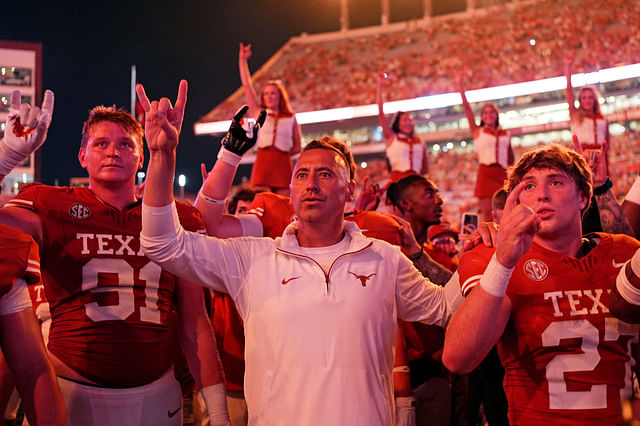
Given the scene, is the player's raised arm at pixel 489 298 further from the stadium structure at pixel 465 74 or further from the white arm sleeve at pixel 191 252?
the stadium structure at pixel 465 74

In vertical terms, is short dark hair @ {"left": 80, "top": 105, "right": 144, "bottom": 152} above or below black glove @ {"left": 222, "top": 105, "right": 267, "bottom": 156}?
above

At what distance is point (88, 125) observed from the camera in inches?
118

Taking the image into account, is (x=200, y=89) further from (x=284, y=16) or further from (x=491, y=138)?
(x=491, y=138)

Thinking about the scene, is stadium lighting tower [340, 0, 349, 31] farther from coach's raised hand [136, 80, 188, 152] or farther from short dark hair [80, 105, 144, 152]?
coach's raised hand [136, 80, 188, 152]

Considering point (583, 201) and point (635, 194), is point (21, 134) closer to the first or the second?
point (583, 201)

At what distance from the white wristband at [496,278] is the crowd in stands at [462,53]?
14.4 m

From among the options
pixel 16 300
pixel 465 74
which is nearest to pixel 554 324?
pixel 16 300

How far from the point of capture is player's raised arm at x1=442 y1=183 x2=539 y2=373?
2.06 m

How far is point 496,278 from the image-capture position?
2102mm

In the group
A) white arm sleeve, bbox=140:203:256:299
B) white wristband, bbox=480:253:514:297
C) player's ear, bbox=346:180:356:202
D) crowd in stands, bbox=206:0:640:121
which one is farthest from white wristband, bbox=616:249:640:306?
crowd in stands, bbox=206:0:640:121

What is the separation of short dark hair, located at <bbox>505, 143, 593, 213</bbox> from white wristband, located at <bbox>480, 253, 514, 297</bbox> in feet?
2.35

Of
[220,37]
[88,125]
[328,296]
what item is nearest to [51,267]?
[88,125]

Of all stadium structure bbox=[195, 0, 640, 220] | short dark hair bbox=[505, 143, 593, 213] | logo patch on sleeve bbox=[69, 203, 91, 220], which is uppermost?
stadium structure bbox=[195, 0, 640, 220]

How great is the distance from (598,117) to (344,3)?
1521 centimetres
